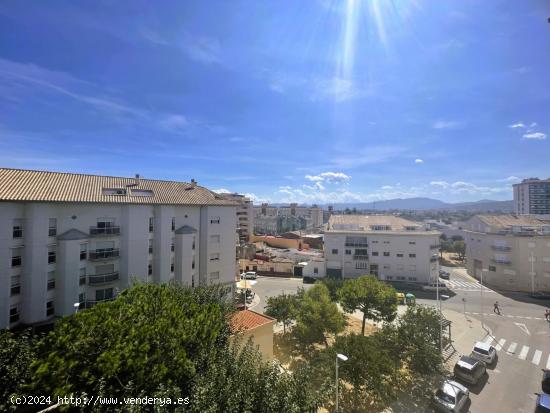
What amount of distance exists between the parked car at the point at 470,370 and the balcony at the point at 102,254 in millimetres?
32303

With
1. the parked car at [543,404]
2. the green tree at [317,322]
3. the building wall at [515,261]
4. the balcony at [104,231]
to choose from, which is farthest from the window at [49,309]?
the building wall at [515,261]

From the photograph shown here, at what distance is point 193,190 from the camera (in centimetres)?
3691

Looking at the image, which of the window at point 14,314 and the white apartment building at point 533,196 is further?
the white apartment building at point 533,196

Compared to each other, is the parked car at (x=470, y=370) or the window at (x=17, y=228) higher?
the window at (x=17, y=228)

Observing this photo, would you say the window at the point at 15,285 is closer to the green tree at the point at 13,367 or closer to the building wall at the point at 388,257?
the green tree at the point at 13,367

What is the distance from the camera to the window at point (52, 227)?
23.7 metres

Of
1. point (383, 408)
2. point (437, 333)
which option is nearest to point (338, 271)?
point (437, 333)

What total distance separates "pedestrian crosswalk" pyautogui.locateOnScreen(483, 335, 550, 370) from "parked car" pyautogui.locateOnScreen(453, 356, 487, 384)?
686 cm

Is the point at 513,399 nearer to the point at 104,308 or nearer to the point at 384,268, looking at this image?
the point at 104,308

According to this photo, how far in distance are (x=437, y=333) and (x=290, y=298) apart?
1336 cm

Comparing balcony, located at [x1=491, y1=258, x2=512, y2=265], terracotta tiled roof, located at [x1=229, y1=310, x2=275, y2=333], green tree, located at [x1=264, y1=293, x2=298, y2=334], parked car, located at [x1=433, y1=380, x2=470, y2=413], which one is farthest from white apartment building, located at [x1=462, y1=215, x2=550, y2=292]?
terracotta tiled roof, located at [x1=229, y1=310, x2=275, y2=333]

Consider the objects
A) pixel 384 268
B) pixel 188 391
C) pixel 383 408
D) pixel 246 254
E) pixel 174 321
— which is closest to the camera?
pixel 188 391

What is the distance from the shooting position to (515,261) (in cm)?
4734

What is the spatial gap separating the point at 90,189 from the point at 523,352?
45.9m
